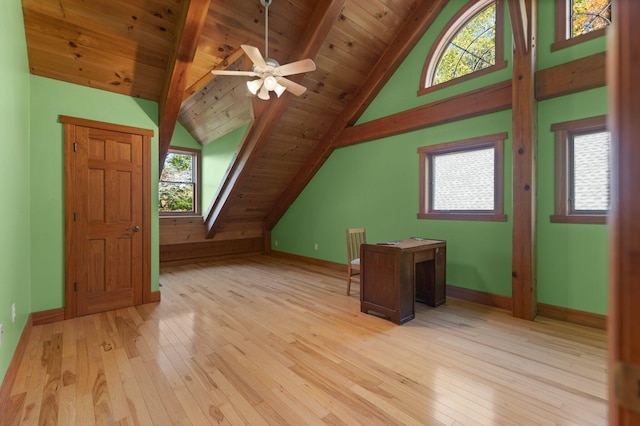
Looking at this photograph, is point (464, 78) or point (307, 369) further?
point (464, 78)

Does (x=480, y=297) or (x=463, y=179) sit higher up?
(x=463, y=179)

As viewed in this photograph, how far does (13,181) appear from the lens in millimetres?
2148

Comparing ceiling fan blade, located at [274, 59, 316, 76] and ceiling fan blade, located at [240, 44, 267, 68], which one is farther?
ceiling fan blade, located at [274, 59, 316, 76]

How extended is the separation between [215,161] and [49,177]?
3.57 meters

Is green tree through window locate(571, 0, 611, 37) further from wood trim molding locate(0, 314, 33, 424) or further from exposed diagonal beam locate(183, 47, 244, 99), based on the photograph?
wood trim molding locate(0, 314, 33, 424)

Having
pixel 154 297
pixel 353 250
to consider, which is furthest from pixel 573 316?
pixel 154 297

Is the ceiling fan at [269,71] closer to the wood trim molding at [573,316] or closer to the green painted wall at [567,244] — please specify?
the green painted wall at [567,244]

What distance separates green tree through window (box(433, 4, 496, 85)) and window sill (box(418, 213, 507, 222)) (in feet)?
5.89

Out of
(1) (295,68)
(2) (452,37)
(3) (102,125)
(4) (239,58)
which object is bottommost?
(3) (102,125)

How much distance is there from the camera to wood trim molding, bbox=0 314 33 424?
5.57 feet

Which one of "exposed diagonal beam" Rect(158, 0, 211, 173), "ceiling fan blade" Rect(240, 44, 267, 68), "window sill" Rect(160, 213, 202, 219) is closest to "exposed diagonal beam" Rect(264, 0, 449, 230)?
"window sill" Rect(160, 213, 202, 219)

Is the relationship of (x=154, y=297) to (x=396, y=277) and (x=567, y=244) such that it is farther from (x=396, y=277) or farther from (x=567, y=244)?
(x=567, y=244)

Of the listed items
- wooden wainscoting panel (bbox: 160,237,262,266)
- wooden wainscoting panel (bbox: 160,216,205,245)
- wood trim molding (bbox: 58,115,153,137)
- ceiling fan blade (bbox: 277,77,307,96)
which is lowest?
wooden wainscoting panel (bbox: 160,237,262,266)

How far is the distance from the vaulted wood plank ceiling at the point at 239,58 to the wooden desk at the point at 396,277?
2.55 meters
